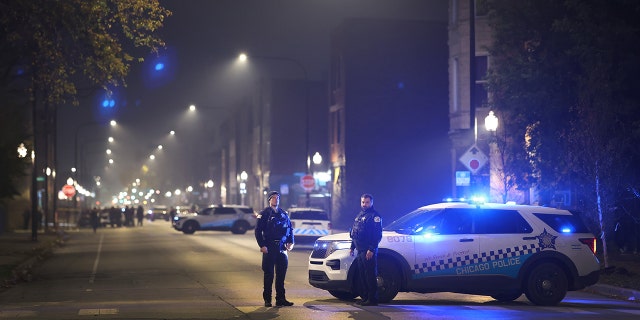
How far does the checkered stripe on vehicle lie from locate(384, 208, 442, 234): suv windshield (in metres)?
0.65

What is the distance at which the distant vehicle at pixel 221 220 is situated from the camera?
5366 centimetres

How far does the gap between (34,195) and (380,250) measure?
29.7 meters

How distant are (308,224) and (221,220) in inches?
720

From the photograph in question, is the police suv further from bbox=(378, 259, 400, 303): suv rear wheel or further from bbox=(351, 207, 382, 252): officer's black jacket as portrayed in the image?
bbox=(351, 207, 382, 252): officer's black jacket

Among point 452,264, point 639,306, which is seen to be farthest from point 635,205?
point 452,264

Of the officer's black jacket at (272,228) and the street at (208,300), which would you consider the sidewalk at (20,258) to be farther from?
the officer's black jacket at (272,228)

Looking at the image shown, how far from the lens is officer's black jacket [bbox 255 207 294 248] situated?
15344 millimetres

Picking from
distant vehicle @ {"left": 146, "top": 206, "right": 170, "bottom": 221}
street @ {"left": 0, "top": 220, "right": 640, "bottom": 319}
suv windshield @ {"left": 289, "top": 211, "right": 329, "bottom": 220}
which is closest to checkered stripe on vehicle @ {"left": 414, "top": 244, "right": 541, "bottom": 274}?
street @ {"left": 0, "top": 220, "right": 640, "bottom": 319}

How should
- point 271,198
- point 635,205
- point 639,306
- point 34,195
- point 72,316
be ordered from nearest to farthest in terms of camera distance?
1. point 72,316
2. point 271,198
3. point 639,306
4. point 635,205
5. point 34,195

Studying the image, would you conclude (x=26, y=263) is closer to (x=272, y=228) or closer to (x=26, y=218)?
(x=272, y=228)

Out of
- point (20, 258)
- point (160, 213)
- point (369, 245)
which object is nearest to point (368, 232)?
point (369, 245)

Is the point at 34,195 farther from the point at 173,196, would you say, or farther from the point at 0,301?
the point at 173,196

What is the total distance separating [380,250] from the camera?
15945mm

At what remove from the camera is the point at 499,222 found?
1645cm
